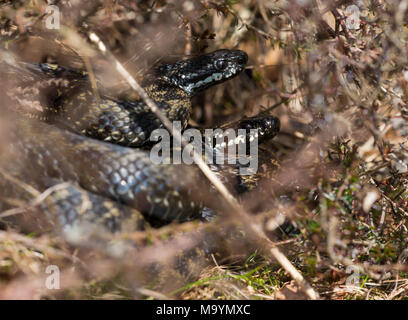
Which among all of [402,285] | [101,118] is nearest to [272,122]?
[101,118]

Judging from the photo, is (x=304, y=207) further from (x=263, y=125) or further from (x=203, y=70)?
(x=203, y=70)

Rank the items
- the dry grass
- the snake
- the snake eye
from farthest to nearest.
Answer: the snake eye → the snake → the dry grass

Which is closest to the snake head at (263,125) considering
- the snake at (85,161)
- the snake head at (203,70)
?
the snake head at (203,70)

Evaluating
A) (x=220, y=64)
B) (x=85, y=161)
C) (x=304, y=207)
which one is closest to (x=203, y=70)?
(x=220, y=64)

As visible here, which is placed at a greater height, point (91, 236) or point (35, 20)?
point (35, 20)

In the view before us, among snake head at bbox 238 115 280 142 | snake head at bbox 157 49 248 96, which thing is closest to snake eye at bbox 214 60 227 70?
snake head at bbox 157 49 248 96

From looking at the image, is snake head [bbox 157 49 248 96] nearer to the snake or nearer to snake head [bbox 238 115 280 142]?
snake head [bbox 238 115 280 142]
